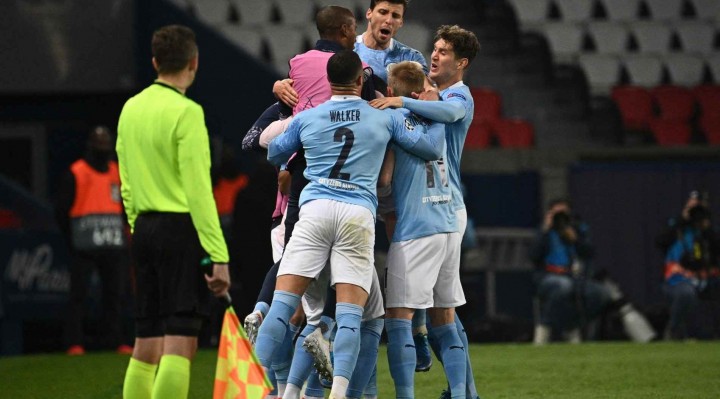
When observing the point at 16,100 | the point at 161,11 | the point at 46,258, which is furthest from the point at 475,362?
the point at 16,100

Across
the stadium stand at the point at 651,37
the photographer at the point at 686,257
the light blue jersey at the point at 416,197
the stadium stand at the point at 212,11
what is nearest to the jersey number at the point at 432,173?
the light blue jersey at the point at 416,197

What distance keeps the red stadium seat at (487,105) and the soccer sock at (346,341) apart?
1030cm

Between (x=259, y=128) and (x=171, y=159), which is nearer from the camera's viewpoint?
(x=171, y=159)

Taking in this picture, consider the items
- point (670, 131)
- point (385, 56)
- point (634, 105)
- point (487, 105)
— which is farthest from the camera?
point (634, 105)

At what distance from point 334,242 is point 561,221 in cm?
733

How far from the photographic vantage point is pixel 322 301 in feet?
23.7

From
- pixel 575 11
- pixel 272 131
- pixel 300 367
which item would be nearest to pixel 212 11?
pixel 575 11

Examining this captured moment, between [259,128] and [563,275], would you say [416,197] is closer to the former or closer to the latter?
[259,128]

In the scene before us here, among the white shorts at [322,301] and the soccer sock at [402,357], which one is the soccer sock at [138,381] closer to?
the white shorts at [322,301]

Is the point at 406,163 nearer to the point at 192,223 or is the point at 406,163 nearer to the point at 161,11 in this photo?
the point at 192,223

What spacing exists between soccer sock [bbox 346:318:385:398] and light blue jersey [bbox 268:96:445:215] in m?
0.65

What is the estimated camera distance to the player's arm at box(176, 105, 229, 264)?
5914 millimetres

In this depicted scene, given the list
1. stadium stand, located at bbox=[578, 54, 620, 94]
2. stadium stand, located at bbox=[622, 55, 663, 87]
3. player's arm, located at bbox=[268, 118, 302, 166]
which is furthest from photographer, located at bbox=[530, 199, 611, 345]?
player's arm, located at bbox=[268, 118, 302, 166]

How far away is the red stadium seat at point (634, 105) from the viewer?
17.4 metres
